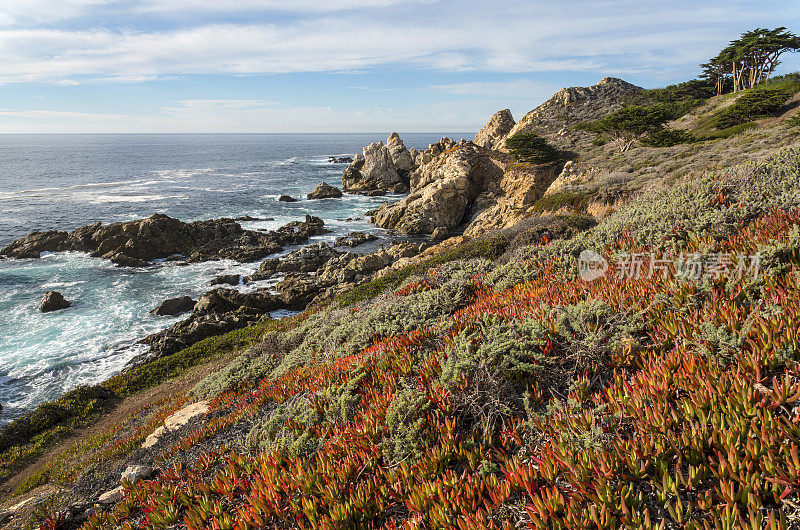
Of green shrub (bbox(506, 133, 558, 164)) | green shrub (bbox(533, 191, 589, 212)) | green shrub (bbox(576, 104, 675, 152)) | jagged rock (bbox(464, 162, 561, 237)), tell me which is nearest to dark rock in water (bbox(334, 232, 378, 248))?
jagged rock (bbox(464, 162, 561, 237))

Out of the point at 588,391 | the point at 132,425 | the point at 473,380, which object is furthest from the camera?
the point at 132,425

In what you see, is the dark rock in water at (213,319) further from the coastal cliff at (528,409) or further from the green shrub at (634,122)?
the green shrub at (634,122)

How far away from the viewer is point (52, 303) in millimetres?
25047

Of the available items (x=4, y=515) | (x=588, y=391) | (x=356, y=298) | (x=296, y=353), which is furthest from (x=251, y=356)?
(x=588, y=391)

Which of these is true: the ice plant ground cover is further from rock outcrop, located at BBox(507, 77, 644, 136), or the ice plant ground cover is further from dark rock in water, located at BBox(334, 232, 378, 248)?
rock outcrop, located at BBox(507, 77, 644, 136)

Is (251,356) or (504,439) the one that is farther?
(251,356)

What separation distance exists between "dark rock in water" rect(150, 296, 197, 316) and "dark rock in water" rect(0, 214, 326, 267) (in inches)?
395

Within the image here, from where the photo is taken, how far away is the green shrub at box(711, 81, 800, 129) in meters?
35.9

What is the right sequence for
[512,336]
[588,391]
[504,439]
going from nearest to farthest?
[504,439]
[588,391]
[512,336]

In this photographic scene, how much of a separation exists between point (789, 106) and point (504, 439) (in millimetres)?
52923

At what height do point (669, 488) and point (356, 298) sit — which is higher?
point (669, 488)

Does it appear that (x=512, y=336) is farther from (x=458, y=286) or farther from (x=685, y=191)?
(x=685, y=191)

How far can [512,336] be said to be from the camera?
5023 millimetres

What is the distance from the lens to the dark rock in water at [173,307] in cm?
2412
